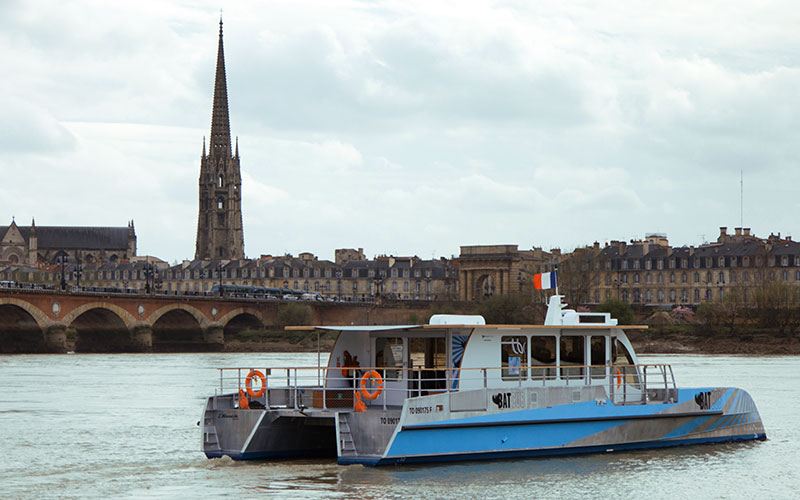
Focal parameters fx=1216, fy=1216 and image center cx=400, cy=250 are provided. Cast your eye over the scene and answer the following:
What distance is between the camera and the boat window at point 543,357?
26.1 metres

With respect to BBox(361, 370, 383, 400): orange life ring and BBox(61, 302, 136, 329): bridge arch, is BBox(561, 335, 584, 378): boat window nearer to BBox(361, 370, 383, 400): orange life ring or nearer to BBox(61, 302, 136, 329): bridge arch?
BBox(361, 370, 383, 400): orange life ring

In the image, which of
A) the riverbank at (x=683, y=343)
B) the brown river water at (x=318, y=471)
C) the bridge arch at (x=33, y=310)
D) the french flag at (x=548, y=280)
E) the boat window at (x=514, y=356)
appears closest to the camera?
the brown river water at (x=318, y=471)

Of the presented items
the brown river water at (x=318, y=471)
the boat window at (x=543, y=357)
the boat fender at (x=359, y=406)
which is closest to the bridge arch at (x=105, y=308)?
the brown river water at (x=318, y=471)

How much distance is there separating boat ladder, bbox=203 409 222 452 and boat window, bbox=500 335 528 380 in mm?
6127

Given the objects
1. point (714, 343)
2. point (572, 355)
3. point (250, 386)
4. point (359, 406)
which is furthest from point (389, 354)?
point (714, 343)

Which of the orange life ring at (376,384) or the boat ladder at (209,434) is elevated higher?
the orange life ring at (376,384)

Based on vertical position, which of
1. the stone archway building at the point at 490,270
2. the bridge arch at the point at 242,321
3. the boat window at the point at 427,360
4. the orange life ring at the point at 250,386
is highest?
the stone archway building at the point at 490,270

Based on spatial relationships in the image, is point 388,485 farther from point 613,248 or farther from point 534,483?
point 613,248

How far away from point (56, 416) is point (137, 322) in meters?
66.4

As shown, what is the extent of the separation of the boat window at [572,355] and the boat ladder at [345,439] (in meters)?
5.41

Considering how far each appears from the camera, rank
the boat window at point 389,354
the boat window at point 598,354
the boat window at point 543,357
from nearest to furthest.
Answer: the boat window at point 389,354, the boat window at point 543,357, the boat window at point 598,354

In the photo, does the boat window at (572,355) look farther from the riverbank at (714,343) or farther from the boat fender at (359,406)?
the riverbank at (714,343)

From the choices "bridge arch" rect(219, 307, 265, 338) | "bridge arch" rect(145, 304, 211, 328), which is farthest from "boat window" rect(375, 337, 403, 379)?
"bridge arch" rect(219, 307, 265, 338)

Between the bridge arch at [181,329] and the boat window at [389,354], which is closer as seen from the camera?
the boat window at [389,354]
